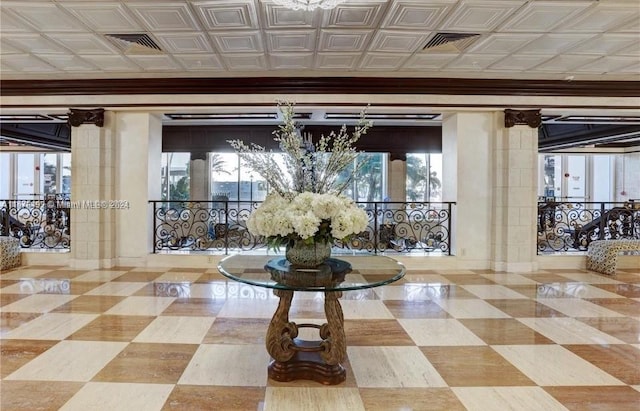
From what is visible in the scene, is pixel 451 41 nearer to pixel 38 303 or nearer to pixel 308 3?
pixel 308 3

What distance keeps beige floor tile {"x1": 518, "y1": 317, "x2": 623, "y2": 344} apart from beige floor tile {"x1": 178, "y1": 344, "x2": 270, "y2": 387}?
2.49m

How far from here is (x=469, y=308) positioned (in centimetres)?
408

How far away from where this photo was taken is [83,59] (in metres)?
5.24

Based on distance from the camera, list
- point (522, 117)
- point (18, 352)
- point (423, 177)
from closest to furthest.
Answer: point (18, 352) → point (522, 117) → point (423, 177)

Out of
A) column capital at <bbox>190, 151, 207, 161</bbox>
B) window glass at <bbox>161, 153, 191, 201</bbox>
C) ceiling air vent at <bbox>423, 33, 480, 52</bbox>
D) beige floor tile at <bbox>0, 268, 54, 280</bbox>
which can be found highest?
ceiling air vent at <bbox>423, 33, 480, 52</bbox>

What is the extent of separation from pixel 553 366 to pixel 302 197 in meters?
2.19

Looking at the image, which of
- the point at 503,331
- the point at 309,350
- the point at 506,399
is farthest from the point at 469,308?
the point at 309,350

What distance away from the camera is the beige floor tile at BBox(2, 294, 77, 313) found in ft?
12.8

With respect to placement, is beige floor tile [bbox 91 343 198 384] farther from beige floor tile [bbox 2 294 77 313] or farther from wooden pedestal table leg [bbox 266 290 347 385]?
beige floor tile [bbox 2 294 77 313]

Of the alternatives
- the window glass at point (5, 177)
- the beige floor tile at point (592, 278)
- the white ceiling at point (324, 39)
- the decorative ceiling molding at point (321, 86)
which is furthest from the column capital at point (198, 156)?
the window glass at point (5, 177)

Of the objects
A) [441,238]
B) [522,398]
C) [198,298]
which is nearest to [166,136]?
[198,298]

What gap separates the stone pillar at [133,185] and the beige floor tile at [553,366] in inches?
218

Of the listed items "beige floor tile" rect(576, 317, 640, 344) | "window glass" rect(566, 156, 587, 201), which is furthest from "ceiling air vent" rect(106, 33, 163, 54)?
"window glass" rect(566, 156, 587, 201)

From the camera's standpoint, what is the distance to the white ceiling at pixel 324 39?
391 cm
